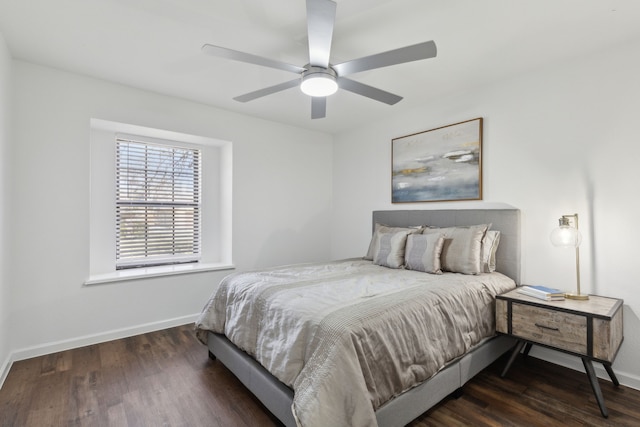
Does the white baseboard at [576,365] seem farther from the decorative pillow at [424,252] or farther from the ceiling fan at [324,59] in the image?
the ceiling fan at [324,59]

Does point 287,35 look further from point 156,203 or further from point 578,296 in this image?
point 578,296

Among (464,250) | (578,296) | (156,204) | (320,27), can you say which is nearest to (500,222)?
(464,250)

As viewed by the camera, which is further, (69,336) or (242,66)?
(69,336)

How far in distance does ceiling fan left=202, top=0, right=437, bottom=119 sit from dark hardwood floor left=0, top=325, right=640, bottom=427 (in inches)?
84.0

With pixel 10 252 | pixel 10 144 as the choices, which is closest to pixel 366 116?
pixel 10 144

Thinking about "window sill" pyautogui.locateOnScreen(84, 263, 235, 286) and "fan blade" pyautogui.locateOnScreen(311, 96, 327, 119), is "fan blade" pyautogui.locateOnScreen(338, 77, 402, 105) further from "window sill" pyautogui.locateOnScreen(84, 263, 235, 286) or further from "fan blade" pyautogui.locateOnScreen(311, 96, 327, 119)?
"window sill" pyautogui.locateOnScreen(84, 263, 235, 286)

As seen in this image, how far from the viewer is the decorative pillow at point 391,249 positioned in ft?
9.60

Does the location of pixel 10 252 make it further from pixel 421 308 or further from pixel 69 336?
pixel 421 308

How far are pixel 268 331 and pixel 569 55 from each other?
3062 mm

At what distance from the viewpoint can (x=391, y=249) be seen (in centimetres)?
299

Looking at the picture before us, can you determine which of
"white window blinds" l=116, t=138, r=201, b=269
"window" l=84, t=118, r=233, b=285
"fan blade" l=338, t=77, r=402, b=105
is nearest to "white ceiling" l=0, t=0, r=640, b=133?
"fan blade" l=338, t=77, r=402, b=105

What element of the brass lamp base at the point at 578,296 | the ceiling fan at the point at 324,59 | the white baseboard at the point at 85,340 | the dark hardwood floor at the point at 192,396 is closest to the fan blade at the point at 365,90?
the ceiling fan at the point at 324,59

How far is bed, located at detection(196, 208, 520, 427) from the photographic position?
140 centimetres

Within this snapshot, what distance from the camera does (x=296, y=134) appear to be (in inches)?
168
